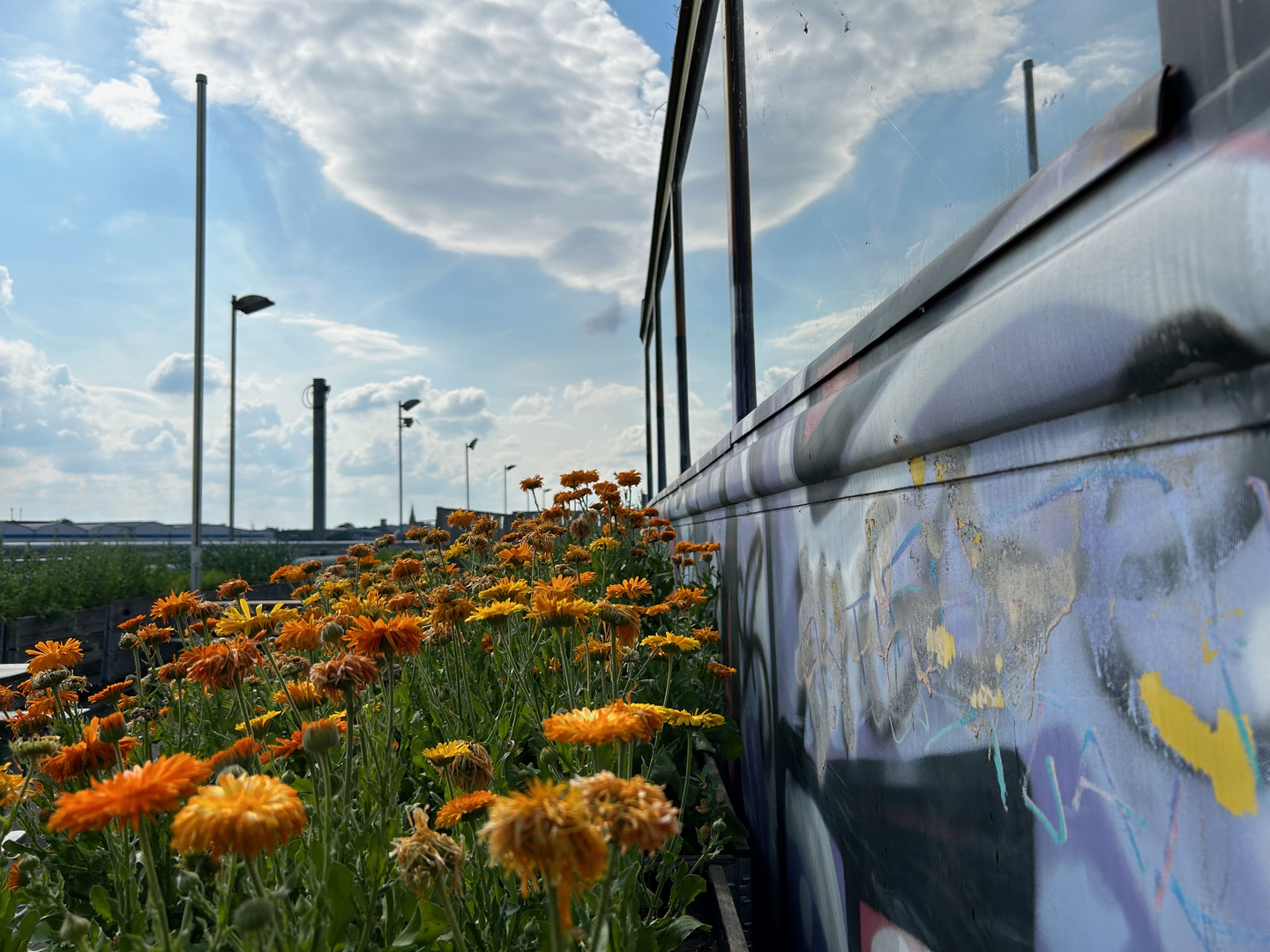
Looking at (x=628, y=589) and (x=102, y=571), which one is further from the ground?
(x=628, y=589)

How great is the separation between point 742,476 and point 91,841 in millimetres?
2099

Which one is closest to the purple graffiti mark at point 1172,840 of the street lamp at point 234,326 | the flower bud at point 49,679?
the flower bud at point 49,679

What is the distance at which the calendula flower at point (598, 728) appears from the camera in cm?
101

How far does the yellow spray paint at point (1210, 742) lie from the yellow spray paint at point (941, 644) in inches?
15.1

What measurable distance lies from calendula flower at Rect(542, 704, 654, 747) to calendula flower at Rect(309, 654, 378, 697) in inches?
19.9

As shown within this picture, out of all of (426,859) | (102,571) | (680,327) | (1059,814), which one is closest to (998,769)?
(1059,814)

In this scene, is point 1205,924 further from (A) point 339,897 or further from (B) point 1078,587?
(A) point 339,897

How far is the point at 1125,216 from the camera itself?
2.15 feet

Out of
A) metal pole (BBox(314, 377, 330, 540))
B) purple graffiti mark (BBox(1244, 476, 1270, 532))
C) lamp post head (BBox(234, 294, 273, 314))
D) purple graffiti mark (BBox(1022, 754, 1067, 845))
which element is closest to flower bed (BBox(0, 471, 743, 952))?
purple graffiti mark (BBox(1022, 754, 1067, 845))

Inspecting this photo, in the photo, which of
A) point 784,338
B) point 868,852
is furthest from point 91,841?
point 784,338

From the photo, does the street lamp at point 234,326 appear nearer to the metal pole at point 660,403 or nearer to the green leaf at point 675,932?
the metal pole at point 660,403

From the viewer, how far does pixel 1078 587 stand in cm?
77

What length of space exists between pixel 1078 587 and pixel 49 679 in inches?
111

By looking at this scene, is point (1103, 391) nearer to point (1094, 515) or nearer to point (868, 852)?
point (1094, 515)
